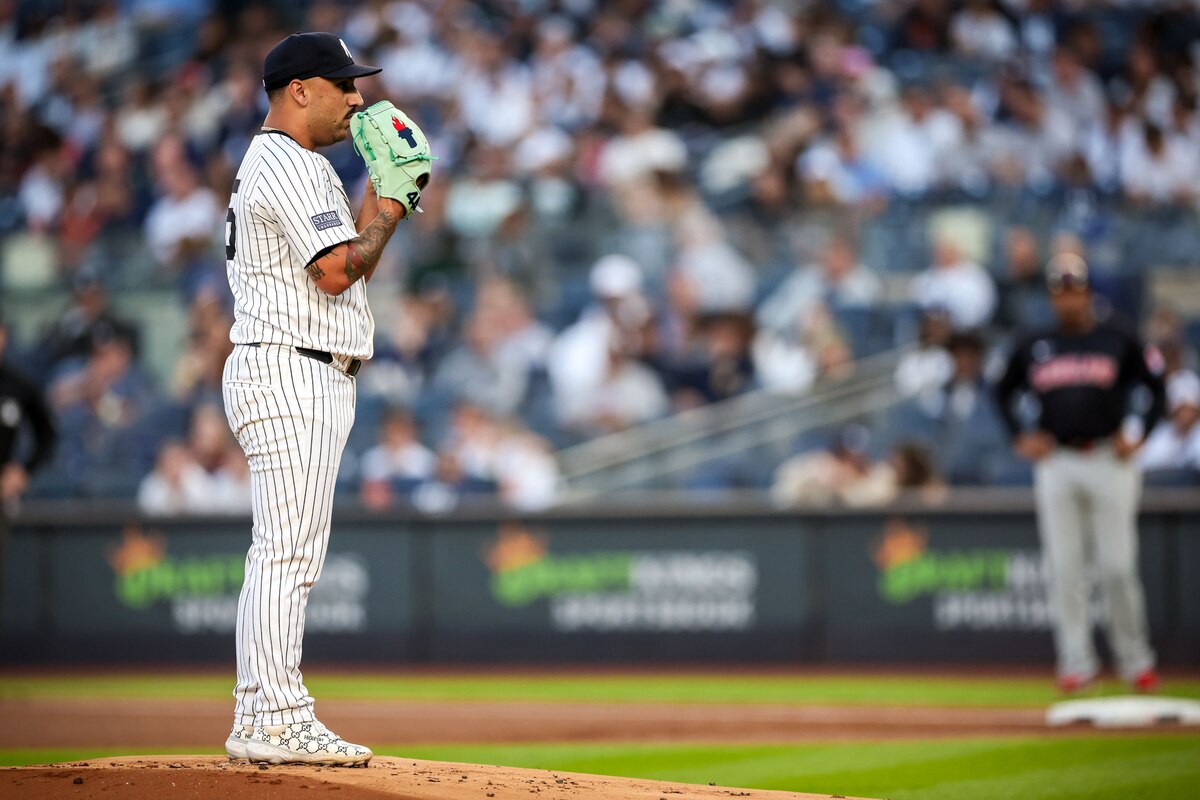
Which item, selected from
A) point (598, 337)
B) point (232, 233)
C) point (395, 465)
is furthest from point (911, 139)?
point (232, 233)

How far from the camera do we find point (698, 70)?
16.1m

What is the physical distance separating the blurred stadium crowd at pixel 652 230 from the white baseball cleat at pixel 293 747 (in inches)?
319

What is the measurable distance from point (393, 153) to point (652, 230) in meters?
9.55

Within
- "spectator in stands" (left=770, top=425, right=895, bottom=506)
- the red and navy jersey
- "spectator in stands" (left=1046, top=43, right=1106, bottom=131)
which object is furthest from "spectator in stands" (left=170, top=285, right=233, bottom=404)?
"spectator in stands" (left=1046, top=43, right=1106, bottom=131)

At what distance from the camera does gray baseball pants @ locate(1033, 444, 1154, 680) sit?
9273 mm

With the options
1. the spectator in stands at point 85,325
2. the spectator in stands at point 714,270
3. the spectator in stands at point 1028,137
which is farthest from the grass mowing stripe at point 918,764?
the spectator in stands at point 85,325

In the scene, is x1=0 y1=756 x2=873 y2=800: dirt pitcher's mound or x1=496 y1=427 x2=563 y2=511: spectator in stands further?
x1=496 y1=427 x2=563 y2=511: spectator in stands

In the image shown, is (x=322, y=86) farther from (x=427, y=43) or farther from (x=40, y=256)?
(x=427, y=43)

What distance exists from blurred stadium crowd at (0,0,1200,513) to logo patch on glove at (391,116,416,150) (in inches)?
318

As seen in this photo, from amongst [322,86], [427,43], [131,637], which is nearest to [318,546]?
[322,86]

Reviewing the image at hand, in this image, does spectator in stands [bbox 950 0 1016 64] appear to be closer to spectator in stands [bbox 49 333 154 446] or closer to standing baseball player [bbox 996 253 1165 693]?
standing baseball player [bbox 996 253 1165 693]

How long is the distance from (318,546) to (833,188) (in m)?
10.4

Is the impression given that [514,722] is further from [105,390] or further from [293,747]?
[105,390]

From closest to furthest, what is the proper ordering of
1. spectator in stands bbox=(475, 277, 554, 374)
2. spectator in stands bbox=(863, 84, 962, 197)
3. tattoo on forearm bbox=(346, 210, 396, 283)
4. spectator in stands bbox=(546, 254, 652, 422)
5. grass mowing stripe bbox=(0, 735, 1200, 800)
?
tattoo on forearm bbox=(346, 210, 396, 283) < grass mowing stripe bbox=(0, 735, 1200, 800) < spectator in stands bbox=(546, 254, 652, 422) < spectator in stands bbox=(475, 277, 554, 374) < spectator in stands bbox=(863, 84, 962, 197)
